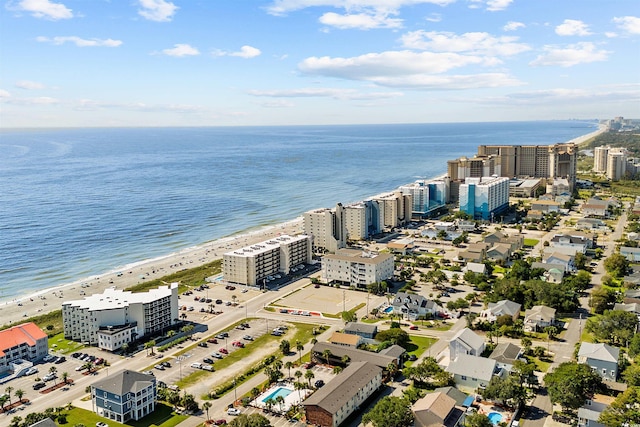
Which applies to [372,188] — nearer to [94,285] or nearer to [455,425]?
[94,285]

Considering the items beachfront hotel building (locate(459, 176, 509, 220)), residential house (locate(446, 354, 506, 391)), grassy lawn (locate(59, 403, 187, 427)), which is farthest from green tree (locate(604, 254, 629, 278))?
grassy lawn (locate(59, 403, 187, 427))

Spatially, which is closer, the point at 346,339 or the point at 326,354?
the point at 326,354

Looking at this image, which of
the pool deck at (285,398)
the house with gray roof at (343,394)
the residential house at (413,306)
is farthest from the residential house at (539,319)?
the pool deck at (285,398)

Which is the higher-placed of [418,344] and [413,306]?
[413,306]

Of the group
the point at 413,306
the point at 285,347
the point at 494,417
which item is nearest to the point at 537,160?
the point at 413,306

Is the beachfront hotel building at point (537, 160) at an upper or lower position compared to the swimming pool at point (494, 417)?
upper

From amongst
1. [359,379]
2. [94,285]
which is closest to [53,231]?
[94,285]

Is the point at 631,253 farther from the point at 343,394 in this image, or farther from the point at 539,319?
the point at 343,394

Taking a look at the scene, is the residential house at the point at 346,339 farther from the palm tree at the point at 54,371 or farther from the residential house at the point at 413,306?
the palm tree at the point at 54,371
